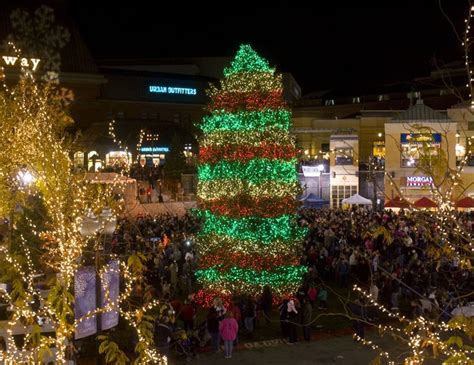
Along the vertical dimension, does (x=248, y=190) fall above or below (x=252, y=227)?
above

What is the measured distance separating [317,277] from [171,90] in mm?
48099

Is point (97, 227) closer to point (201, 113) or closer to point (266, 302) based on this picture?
point (266, 302)

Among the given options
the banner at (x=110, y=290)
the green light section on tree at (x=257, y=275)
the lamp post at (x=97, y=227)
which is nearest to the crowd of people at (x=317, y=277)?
the green light section on tree at (x=257, y=275)

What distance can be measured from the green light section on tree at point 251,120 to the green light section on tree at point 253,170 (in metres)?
0.95

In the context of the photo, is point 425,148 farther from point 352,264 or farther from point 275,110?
point 352,264

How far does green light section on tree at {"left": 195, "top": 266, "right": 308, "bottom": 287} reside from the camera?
16234mm

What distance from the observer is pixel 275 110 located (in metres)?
16.8

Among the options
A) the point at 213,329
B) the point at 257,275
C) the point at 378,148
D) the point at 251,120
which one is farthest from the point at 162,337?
the point at 378,148

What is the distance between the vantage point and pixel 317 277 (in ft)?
63.9

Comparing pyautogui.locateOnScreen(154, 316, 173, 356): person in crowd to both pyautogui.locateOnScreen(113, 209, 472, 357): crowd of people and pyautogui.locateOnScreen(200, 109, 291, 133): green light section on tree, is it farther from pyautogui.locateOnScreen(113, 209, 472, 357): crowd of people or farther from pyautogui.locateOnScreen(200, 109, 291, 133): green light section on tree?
pyautogui.locateOnScreen(200, 109, 291, 133): green light section on tree

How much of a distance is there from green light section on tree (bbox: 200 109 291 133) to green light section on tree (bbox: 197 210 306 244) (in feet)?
8.00

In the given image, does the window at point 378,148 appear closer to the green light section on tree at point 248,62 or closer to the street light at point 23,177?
the green light section on tree at point 248,62

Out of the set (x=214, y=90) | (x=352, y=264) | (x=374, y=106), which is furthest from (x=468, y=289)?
(x=374, y=106)

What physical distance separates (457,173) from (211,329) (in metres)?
9.52
